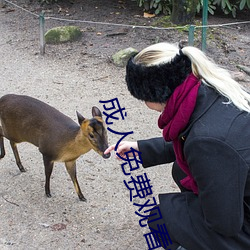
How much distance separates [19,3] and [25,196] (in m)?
5.94

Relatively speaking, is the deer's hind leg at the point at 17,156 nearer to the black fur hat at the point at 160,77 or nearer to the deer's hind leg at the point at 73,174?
the deer's hind leg at the point at 73,174

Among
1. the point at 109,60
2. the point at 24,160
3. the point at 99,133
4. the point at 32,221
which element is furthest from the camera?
the point at 109,60

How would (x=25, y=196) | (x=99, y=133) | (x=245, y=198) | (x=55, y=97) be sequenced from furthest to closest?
(x=55, y=97) → (x=25, y=196) → (x=99, y=133) → (x=245, y=198)

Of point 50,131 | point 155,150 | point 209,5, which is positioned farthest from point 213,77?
point 209,5

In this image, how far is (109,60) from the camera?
20.3 feet

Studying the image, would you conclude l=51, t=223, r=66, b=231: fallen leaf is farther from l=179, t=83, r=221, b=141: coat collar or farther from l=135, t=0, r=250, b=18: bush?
l=135, t=0, r=250, b=18: bush

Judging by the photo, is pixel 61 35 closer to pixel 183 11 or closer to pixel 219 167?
Result: pixel 183 11

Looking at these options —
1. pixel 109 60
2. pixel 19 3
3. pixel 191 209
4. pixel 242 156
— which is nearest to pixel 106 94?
pixel 109 60

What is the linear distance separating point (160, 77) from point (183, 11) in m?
5.08

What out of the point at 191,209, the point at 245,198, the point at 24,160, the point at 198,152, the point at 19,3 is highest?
the point at 198,152

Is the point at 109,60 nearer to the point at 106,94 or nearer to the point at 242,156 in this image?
the point at 106,94

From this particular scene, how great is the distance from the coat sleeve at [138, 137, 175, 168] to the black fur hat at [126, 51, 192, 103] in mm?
610

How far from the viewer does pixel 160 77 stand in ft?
6.83

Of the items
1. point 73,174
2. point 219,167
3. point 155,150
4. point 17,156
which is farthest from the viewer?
point 17,156
